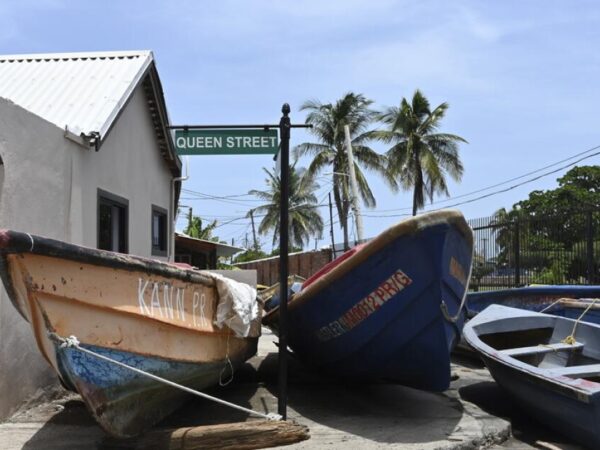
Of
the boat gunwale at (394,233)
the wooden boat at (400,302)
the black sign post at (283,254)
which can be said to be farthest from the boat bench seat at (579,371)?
the black sign post at (283,254)

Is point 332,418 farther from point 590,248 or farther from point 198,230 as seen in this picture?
point 198,230

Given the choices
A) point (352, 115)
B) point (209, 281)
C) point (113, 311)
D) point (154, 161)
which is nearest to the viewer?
point (113, 311)

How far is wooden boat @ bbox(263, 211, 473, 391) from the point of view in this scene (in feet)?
18.9

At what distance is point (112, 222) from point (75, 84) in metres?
1.95

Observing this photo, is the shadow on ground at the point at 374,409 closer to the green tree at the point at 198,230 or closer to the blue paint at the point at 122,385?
the blue paint at the point at 122,385

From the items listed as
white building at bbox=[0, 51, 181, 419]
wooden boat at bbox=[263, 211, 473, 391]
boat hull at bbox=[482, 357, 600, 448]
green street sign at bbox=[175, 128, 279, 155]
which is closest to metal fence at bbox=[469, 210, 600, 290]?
boat hull at bbox=[482, 357, 600, 448]

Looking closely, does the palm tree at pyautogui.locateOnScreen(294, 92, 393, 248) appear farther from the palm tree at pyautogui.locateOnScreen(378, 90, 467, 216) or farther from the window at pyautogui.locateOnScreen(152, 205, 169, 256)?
the window at pyautogui.locateOnScreen(152, 205, 169, 256)

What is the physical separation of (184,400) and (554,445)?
3.25 meters

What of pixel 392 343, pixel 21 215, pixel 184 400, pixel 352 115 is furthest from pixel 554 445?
pixel 352 115

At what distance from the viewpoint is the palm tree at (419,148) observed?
34531 millimetres

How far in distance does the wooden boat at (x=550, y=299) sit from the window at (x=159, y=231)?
530 cm

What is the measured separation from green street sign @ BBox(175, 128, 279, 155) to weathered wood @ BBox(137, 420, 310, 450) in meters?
2.56

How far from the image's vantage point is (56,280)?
4.33 m

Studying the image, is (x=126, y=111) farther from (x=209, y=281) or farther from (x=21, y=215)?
(x=209, y=281)
